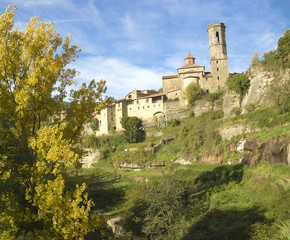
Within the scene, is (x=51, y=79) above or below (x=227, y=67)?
below

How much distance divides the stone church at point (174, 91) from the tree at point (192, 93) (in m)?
1.58

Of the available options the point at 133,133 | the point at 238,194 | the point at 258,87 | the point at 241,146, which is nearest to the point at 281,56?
the point at 258,87

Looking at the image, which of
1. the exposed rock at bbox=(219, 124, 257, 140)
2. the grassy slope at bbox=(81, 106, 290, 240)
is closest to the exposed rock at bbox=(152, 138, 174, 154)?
the grassy slope at bbox=(81, 106, 290, 240)

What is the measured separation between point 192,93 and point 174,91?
21.0 ft

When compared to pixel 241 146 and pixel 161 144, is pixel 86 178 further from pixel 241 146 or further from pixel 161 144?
pixel 161 144

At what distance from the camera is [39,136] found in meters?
6.50

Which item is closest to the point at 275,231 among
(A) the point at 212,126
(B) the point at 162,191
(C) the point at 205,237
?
(C) the point at 205,237

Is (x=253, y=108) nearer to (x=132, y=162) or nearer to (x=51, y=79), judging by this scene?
(x=132, y=162)

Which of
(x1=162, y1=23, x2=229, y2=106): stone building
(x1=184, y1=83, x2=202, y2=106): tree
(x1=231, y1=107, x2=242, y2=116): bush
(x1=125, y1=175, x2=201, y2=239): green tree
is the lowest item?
(x1=125, y1=175, x2=201, y2=239): green tree

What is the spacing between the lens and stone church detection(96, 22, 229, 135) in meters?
51.5

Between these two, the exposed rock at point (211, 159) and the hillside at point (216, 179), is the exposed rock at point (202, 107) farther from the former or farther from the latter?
the exposed rock at point (211, 159)

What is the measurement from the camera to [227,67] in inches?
2053

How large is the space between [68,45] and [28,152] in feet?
11.7

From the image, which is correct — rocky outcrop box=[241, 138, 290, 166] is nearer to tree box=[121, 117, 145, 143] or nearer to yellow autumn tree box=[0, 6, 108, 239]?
yellow autumn tree box=[0, 6, 108, 239]
